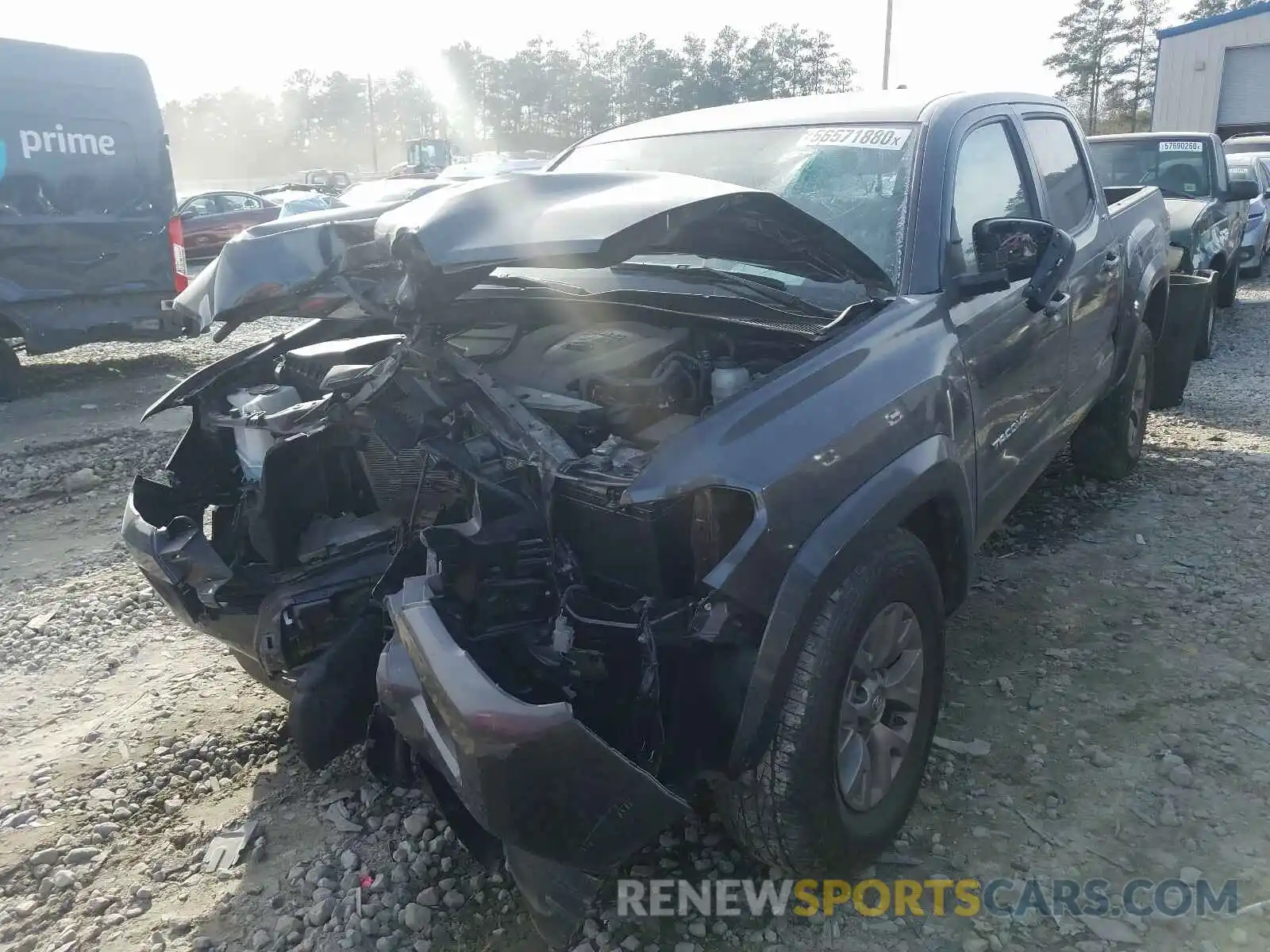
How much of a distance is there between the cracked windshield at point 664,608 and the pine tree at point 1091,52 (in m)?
47.7

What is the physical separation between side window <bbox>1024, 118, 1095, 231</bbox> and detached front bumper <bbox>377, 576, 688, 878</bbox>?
2.99 m

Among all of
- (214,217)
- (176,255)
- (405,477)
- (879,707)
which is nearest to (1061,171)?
(879,707)

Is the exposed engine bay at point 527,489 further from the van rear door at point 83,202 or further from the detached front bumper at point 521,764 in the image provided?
the van rear door at point 83,202

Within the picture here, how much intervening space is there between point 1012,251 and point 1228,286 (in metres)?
8.43

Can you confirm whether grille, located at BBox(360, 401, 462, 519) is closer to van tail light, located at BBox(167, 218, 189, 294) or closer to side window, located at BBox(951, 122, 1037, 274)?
side window, located at BBox(951, 122, 1037, 274)

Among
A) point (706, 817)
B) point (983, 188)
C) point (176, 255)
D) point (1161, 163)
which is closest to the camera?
point (706, 817)

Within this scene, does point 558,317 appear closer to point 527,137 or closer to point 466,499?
point 466,499

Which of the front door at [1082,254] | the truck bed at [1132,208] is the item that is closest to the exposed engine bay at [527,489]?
the front door at [1082,254]

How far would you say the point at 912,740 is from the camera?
2613 millimetres

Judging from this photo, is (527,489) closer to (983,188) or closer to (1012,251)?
(1012,251)

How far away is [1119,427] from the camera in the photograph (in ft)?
16.2

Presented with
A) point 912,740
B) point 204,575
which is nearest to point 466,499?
point 204,575

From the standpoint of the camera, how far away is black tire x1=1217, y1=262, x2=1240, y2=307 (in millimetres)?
9586

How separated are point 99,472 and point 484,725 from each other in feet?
16.6
